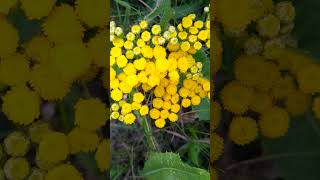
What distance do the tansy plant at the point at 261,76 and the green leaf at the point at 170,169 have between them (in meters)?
0.11

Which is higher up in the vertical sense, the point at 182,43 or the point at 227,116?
the point at 182,43

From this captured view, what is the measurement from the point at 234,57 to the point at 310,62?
0.54 ft

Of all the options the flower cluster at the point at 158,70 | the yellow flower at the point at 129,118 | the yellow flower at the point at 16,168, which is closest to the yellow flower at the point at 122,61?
the flower cluster at the point at 158,70

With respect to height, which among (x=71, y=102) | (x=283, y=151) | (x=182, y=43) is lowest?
(x=283, y=151)

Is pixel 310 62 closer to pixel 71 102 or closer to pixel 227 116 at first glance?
pixel 227 116

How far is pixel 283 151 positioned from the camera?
1.34 m

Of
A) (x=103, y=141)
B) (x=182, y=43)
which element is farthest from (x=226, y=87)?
(x=103, y=141)

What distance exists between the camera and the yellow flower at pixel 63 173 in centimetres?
131

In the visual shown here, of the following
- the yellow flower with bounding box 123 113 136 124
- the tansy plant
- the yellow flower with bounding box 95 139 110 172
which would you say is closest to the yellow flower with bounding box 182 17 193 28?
the tansy plant

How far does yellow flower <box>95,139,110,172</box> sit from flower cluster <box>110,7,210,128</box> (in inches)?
5.3

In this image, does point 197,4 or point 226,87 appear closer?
point 197,4

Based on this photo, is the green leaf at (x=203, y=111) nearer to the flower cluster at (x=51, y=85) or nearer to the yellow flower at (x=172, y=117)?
the yellow flower at (x=172, y=117)

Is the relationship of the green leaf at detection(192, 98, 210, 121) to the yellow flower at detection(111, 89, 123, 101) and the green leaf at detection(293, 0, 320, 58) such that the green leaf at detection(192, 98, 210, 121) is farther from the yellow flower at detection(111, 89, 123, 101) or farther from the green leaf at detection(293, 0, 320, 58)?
the green leaf at detection(293, 0, 320, 58)

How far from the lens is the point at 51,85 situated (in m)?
1.29
